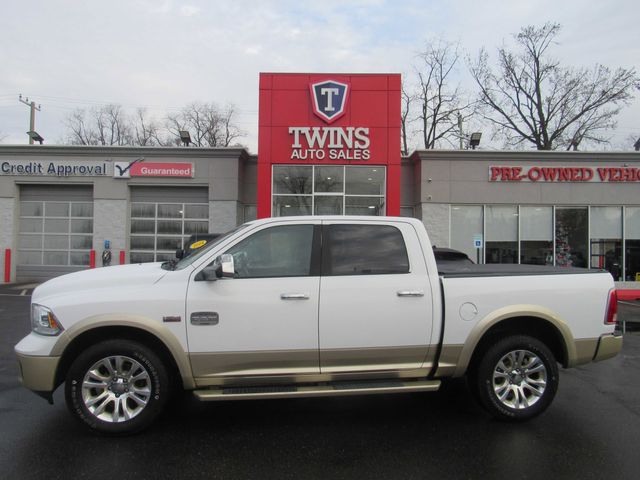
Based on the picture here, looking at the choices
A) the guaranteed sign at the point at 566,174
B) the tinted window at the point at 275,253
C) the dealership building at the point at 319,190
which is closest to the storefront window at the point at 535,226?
the dealership building at the point at 319,190

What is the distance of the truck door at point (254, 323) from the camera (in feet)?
13.2

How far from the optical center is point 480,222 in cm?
1788

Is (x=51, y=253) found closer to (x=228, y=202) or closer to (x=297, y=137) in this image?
(x=228, y=202)

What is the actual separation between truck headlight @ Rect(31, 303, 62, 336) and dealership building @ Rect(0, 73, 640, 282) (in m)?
12.6

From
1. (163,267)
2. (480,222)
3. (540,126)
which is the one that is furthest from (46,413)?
(540,126)

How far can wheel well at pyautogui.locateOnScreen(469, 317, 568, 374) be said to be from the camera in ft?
14.8

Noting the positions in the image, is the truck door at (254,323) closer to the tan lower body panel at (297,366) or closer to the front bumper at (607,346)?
the tan lower body panel at (297,366)

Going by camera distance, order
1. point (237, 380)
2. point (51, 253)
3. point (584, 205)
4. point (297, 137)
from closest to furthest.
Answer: point (237, 380)
point (297, 137)
point (584, 205)
point (51, 253)

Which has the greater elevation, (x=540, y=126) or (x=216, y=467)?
(x=540, y=126)

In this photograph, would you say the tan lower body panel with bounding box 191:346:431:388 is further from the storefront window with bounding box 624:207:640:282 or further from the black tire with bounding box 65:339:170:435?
Answer: the storefront window with bounding box 624:207:640:282

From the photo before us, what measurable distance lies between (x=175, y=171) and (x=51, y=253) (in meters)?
6.24

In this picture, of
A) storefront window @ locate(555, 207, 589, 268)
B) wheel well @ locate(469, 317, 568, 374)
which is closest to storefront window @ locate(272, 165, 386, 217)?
storefront window @ locate(555, 207, 589, 268)

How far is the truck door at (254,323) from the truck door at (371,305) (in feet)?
0.50

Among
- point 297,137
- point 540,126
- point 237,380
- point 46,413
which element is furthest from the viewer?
point 540,126
